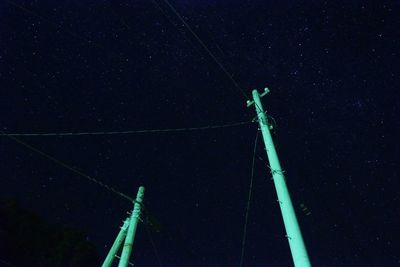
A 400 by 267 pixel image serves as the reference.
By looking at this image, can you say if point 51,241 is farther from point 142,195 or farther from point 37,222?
point 142,195

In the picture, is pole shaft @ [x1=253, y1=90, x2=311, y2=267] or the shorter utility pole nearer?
pole shaft @ [x1=253, y1=90, x2=311, y2=267]

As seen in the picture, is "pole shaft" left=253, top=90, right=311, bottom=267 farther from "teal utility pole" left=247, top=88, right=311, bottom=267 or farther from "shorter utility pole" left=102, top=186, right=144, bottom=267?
"shorter utility pole" left=102, top=186, right=144, bottom=267

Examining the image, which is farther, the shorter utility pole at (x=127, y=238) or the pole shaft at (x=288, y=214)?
the shorter utility pole at (x=127, y=238)

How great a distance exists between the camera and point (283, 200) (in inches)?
233

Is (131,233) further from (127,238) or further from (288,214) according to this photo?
(288,214)

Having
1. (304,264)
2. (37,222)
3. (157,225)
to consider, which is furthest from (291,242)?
(37,222)

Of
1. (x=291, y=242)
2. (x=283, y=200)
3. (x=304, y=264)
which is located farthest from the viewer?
(x=283, y=200)

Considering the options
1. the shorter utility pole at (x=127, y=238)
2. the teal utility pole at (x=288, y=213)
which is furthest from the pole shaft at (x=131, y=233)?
the teal utility pole at (x=288, y=213)

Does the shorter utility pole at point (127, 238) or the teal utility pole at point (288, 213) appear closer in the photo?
the teal utility pole at point (288, 213)

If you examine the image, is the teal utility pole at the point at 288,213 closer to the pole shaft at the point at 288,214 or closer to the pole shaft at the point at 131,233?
the pole shaft at the point at 288,214

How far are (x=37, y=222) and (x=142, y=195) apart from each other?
93.0 feet

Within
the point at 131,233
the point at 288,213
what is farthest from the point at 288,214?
the point at 131,233

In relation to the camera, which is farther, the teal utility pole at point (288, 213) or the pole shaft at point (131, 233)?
the pole shaft at point (131, 233)

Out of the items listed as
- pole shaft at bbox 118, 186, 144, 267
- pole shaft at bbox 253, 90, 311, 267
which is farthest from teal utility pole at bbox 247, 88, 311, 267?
pole shaft at bbox 118, 186, 144, 267
